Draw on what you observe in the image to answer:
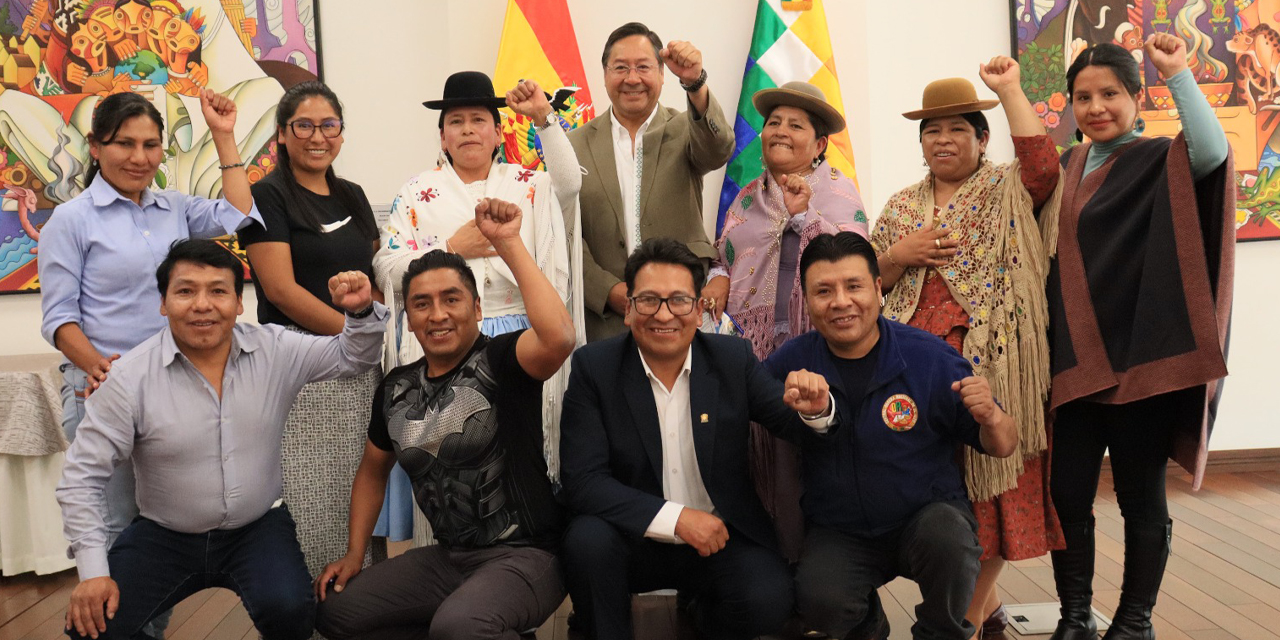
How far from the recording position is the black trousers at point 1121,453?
95.7 inches

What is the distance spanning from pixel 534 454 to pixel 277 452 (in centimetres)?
65

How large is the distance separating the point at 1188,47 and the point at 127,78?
4699mm

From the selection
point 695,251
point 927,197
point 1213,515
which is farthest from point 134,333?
point 1213,515

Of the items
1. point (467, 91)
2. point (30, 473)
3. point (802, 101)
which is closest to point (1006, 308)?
point (802, 101)

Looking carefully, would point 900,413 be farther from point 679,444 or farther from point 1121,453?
point 1121,453

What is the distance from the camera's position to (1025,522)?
2.47m

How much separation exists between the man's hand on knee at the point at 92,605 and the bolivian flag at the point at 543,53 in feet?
7.25

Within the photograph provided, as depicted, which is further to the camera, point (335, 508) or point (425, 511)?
point (335, 508)

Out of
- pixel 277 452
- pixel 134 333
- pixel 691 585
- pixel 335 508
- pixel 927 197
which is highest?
pixel 927 197

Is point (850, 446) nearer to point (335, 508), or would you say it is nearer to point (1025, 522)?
point (1025, 522)

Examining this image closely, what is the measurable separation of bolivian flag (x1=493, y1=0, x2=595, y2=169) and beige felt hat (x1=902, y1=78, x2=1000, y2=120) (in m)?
1.68

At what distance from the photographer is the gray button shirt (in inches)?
85.0

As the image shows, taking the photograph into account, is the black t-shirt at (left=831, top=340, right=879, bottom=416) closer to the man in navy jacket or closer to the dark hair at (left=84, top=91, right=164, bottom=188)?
the man in navy jacket

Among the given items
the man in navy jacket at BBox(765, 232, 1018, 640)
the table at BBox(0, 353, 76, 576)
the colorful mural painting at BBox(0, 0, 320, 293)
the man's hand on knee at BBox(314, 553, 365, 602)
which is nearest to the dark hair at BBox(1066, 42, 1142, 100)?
the man in navy jacket at BBox(765, 232, 1018, 640)
